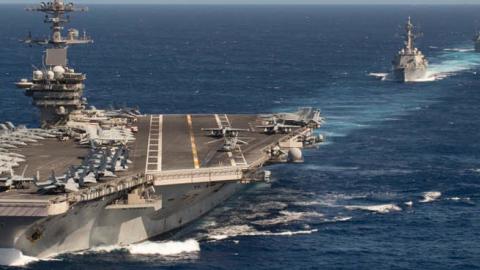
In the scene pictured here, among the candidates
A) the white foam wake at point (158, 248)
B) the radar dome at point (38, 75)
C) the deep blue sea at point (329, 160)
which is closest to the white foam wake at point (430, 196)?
the deep blue sea at point (329, 160)

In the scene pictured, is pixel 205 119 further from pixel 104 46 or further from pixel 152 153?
pixel 104 46

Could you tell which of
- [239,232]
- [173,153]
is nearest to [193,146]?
[173,153]

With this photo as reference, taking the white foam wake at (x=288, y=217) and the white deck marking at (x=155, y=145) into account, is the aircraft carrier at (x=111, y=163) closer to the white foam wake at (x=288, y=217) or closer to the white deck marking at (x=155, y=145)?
the white deck marking at (x=155, y=145)

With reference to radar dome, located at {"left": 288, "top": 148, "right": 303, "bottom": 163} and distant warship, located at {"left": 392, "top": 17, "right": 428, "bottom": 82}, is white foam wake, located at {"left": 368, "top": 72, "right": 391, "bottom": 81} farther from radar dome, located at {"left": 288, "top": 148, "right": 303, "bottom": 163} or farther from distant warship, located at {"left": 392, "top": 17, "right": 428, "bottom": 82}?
radar dome, located at {"left": 288, "top": 148, "right": 303, "bottom": 163}

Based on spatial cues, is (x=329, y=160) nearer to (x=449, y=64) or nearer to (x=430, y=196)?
(x=430, y=196)

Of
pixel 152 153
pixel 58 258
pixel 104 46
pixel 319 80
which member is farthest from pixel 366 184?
pixel 104 46

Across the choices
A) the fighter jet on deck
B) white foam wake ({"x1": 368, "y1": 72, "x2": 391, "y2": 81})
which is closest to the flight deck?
the fighter jet on deck
